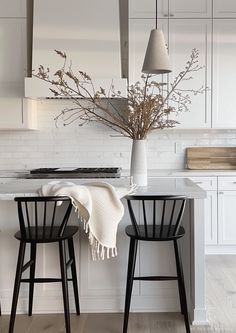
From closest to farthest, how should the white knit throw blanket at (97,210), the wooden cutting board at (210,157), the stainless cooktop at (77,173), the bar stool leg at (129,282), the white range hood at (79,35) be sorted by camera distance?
the white knit throw blanket at (97,210), the bar stool leg at (129,282), the stainless cooktop at (77,173), the white range hood at (79,35), the wooden cutting board at (210,157)

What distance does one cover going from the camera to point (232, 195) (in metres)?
4.48

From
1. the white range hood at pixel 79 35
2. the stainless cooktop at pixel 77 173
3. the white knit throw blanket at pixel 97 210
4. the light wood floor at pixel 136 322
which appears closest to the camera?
the white knit throw blanket at pixel 97 210

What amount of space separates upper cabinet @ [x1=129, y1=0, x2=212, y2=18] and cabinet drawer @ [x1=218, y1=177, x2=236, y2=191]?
5.70ft

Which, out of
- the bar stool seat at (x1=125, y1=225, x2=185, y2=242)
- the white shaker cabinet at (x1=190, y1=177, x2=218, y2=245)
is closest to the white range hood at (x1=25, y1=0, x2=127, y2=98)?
the white shaker cabinet at (x1=190, y1=177, x2=218, y2=245)

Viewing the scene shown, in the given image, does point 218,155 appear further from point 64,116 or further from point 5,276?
point 5,276

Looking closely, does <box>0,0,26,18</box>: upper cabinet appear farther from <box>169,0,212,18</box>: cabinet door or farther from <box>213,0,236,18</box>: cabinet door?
<box>213,0,236,18</box>: cabinet door

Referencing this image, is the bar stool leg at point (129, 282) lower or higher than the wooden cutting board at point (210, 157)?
lower

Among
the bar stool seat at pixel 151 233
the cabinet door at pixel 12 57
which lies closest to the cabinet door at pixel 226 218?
the bar stool seat at pixel 151 233

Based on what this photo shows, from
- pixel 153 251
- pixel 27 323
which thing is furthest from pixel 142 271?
pixel 27 323

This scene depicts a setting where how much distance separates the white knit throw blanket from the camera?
251 cm

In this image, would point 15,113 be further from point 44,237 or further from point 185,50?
point 44,237

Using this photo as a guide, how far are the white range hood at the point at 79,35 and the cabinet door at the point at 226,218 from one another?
5.51 ft

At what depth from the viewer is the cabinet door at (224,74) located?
4.55 metres

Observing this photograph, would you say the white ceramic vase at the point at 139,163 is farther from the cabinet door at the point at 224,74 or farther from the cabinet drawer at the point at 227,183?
the cabinet door at the point at 224,74
